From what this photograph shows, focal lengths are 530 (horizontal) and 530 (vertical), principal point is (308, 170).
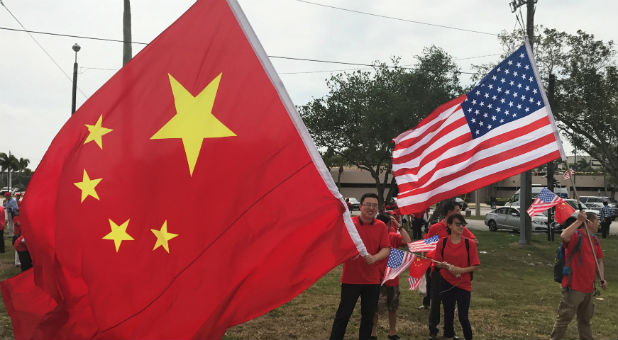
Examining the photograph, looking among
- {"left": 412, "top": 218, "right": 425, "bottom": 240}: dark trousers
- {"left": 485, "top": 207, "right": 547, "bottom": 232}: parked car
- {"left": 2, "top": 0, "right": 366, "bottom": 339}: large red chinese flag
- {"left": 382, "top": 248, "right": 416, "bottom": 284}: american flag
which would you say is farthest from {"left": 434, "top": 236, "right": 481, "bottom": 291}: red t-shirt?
{"left": 485, "top": 207, "right": 547, "bottom": 232}: parked car

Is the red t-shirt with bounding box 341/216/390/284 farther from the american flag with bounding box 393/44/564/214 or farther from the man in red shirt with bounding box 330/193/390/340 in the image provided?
the american flag with bounding box 393/44/564/214

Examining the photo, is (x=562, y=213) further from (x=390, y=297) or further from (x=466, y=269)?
(x=390, y=297)

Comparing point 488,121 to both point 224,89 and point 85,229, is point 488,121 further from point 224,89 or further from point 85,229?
point 85,229

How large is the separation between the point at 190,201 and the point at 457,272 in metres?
3.71

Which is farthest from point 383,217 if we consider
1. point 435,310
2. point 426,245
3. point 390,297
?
point 435,310

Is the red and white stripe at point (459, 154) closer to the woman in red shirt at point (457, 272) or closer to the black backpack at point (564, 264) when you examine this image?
the woman in red shirt at point (457, 272)

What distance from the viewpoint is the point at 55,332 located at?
389cm

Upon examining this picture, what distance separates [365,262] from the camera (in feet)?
17.4

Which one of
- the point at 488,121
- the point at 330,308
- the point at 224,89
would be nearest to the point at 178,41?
the point at 224,89

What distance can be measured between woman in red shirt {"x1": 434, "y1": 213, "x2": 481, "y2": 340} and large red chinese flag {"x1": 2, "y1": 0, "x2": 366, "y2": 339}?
3324mm

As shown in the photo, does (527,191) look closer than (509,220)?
Yes

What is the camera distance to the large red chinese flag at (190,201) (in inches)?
125

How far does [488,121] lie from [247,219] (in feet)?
10.8

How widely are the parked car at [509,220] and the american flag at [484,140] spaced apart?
2095 cm
